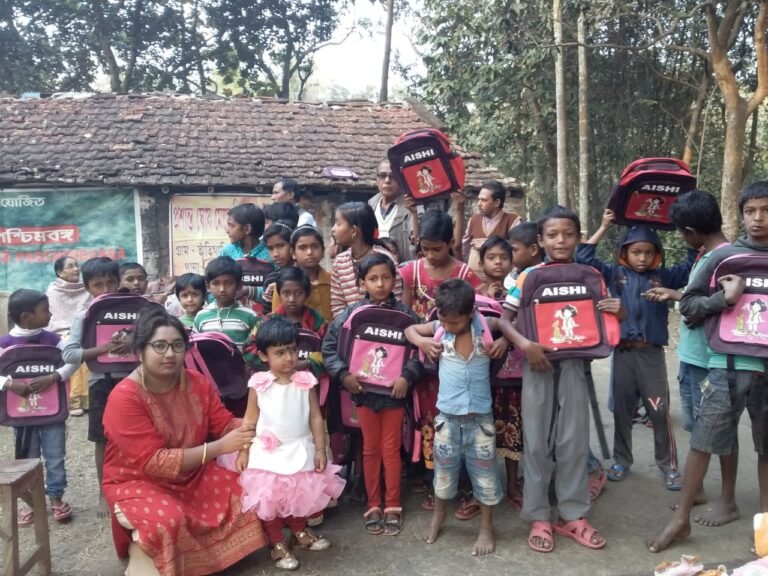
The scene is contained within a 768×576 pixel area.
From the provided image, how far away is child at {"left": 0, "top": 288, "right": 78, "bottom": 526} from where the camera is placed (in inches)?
147

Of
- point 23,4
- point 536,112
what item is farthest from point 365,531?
point 23,4

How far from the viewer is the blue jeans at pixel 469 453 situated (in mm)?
3199

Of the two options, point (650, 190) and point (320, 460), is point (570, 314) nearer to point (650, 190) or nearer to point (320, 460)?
point (650, 190)

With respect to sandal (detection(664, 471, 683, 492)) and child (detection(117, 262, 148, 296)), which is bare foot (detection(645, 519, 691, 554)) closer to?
sandal (detection(664, 471, 683, 492))

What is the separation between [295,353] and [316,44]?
1966cm

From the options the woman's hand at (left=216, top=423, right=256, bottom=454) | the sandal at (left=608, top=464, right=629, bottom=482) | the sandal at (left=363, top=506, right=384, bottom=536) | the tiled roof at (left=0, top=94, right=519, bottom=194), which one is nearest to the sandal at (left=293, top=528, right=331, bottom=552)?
the sandal at (left=363, top=506, right=384, bottom=536)

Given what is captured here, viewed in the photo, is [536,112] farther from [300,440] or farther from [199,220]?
[300,440]

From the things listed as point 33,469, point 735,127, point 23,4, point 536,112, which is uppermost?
point 23,4

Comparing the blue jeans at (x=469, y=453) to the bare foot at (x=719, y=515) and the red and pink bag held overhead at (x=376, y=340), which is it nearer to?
the red and pink bag held overhead at (x=376, y=340)

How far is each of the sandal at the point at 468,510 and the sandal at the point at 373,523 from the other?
46 centimetres

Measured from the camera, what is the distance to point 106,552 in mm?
3381

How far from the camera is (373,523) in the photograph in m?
3.48

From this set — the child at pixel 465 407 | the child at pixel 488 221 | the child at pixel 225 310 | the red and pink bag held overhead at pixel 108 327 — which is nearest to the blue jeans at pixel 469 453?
the child at pixel 465 407

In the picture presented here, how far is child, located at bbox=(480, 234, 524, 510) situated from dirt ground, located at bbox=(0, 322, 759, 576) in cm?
20
